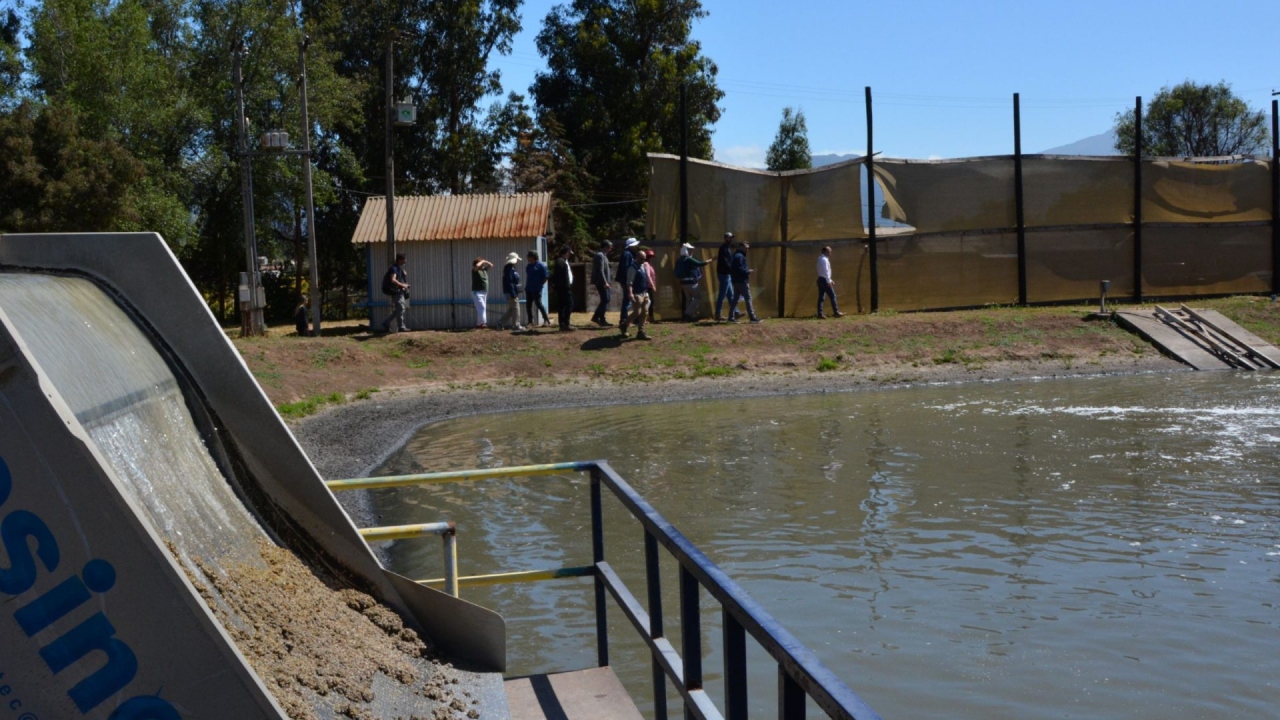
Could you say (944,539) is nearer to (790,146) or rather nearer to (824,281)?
(824,281)

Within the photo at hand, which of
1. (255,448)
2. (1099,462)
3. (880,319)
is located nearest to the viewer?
(255,448)

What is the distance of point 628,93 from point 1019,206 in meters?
21.8

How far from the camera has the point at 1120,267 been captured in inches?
1175

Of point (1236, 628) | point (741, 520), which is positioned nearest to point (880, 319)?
point (741, 520)

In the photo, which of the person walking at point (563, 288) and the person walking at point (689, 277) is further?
the person walking at point (689, 277)

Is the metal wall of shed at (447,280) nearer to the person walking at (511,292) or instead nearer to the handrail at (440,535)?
the person walking at (511,292)

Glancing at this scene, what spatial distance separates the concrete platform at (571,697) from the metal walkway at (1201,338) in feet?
72.8

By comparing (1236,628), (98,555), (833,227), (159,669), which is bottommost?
(1236,628)

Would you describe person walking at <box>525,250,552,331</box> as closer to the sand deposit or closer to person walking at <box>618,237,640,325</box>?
person walking at <box>618,237,640,325</box>

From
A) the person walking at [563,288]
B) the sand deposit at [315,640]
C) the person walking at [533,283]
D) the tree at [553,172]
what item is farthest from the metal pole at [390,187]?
the sand deposit at [315,640]

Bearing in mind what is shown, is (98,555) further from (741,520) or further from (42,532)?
(741,520)

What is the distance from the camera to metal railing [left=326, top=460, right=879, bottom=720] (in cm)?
260

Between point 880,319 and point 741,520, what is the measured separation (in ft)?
51.0

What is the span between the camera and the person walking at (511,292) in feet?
83.6
